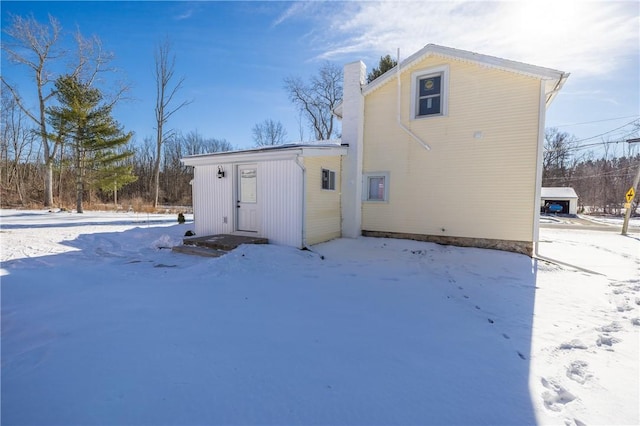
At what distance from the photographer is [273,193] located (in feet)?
25.0

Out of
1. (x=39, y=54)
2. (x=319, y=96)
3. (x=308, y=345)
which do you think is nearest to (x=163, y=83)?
(x=39, y=54)

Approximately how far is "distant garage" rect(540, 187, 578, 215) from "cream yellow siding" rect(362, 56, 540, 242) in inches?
1065

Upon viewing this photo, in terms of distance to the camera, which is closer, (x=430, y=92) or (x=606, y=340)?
(x=606, y=340)

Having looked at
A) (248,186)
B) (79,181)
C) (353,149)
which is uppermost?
(353,149)

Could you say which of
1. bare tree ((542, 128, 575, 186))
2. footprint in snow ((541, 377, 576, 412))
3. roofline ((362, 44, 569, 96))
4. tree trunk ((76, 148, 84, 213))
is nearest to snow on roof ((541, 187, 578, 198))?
bare tree ((542, 128, 575, 186))

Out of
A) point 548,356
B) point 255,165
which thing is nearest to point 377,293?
point 548,356

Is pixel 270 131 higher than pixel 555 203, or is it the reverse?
pixel 270 131

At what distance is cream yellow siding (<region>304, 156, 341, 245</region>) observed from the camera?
25.2ft

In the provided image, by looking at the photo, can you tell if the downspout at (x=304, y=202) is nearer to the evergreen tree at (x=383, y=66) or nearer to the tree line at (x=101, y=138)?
the tree line at (x=101, y=138)

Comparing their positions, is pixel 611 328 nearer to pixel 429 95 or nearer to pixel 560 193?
pixel 429 95

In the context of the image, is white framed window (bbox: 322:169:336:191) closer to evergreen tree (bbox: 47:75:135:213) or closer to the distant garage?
evergreen tree (bbox: 47:75:135:213)

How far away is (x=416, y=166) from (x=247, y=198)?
5328 mm

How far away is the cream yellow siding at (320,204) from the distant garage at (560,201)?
2935 centimetres

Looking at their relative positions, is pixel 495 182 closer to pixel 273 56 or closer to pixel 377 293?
pixel 377 293
